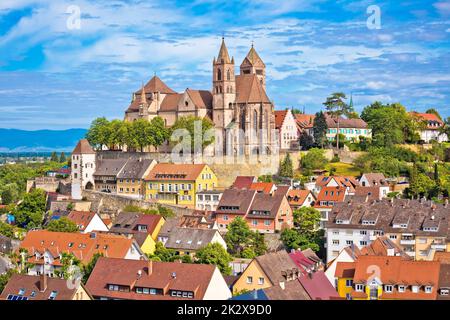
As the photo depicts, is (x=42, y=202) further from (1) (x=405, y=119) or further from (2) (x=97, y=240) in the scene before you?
(1) (x=405, y=119)

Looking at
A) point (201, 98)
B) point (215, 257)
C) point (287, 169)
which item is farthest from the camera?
point (201, 98)

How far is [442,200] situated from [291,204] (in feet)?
44.4

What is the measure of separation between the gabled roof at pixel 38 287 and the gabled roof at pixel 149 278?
2829mm

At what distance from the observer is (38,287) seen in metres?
34.1

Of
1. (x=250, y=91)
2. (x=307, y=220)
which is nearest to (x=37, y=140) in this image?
(x=250, y=91)

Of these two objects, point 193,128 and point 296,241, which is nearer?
point 296,241

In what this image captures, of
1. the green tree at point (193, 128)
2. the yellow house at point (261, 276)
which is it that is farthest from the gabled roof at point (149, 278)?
the green tree at point (193, 128)

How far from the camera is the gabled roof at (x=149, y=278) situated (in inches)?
1346

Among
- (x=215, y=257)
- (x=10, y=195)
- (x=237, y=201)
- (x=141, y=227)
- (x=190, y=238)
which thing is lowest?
(x=215, y=257)

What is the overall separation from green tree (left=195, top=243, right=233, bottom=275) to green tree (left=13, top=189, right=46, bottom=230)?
72.4 feet

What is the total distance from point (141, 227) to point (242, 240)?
8.42m

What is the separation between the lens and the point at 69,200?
64.6 m

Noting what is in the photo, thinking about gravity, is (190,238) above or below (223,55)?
below

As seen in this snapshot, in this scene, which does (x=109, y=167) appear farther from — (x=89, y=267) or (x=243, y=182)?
(x=89, y=267)
